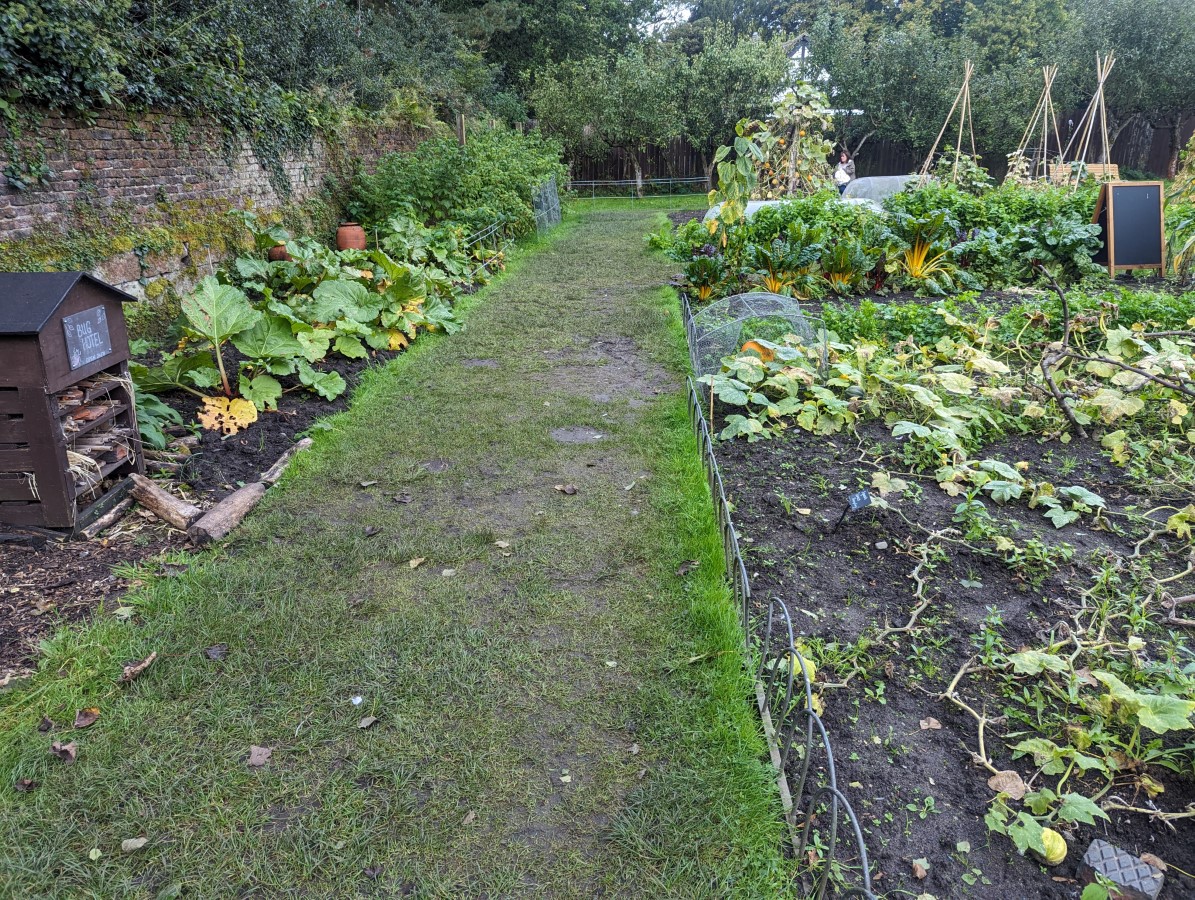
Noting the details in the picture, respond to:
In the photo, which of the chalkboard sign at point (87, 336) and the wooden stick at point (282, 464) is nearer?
the chalkboard sign at point (87, 336)

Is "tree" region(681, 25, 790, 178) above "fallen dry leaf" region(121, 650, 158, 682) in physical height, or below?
above

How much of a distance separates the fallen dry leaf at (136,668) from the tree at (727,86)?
2082 centimetres

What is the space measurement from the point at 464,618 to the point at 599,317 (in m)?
5.66

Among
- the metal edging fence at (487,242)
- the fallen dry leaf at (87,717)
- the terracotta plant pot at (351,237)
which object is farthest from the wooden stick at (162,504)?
the terracotta plant pot at (351,237)

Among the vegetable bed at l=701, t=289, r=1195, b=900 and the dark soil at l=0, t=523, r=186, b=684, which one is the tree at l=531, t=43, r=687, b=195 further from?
the dark soil at l=0, t=523, r=186, b=684

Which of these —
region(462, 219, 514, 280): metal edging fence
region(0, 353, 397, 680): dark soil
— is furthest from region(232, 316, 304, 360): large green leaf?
region(462, 219, 514, 280): metal edging fence

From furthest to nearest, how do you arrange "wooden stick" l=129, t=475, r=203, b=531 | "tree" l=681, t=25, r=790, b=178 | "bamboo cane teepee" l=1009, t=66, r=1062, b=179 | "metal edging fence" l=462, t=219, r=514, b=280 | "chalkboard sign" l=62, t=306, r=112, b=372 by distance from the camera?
1. "tree" l=681, t=25, r=790, b=178
2. "bamboo cane teepee" l=1009, t=66, r=1062, b=179
3. "metal edging fence" l=462, t=219, r=514, b=280
4. "wooden stick" l=129, t=475, r=203, b=531
5. "chalkboard sign" l=62, t=306, r=112, b=372

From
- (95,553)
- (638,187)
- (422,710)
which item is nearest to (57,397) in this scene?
(95,553)

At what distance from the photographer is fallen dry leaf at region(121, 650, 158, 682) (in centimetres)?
287

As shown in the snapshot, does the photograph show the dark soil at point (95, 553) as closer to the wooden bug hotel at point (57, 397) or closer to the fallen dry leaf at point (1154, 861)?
the wooden bug hotel at point (57, 397)

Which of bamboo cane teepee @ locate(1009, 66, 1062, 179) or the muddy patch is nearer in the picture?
the muddy patch

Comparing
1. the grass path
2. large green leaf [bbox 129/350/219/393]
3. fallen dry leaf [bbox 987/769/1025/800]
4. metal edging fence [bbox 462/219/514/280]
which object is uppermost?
metal edging fence [bbox 462/219/514/280]

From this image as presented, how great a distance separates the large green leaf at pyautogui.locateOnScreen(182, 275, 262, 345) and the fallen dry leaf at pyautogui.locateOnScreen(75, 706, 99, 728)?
2.97 m

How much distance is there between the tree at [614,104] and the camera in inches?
867
